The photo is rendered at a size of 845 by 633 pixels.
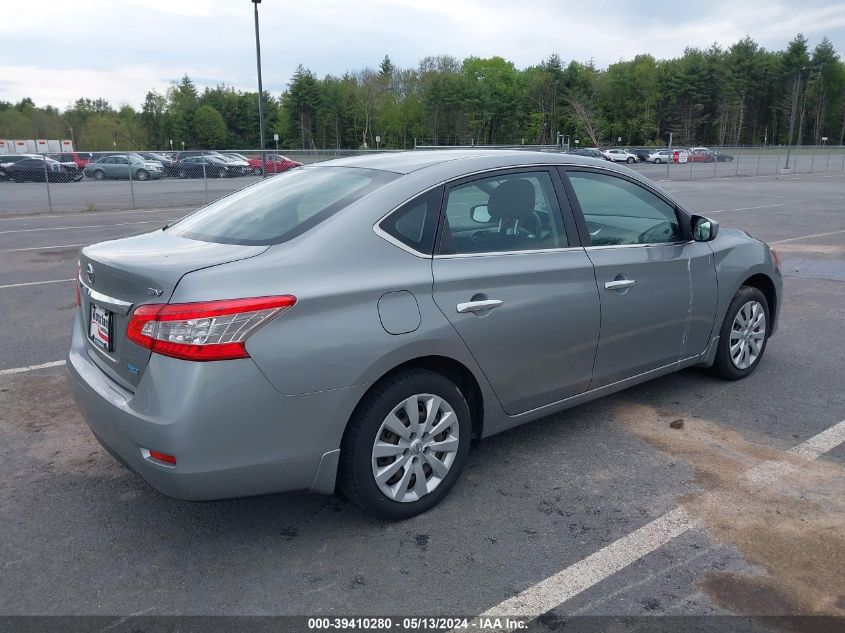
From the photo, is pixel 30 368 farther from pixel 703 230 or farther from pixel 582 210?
pixel 703 230

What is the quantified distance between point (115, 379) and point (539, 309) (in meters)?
2.01

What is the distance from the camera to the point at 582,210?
13.4ft

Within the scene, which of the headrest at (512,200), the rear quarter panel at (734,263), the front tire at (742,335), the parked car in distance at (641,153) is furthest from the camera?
the parked car in distance at (641,153)

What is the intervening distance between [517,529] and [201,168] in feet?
80.0

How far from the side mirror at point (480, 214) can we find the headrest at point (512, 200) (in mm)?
25

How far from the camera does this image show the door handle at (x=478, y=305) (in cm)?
336

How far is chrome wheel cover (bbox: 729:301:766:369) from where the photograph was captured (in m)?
5.09

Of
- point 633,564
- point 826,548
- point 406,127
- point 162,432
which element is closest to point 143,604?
point 162,432

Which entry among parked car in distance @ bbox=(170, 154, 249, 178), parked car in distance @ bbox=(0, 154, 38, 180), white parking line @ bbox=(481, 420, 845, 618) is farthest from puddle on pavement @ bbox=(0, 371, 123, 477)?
parked car in distance @ bbox=(0, 154, 38, 180)

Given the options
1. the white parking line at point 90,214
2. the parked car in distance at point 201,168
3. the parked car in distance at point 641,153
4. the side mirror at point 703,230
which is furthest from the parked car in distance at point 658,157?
→ the side mirror at point 703,230

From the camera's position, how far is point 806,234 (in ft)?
44.7

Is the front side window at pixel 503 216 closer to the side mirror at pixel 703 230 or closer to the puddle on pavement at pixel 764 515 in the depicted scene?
the side mirror at pixel 703 230

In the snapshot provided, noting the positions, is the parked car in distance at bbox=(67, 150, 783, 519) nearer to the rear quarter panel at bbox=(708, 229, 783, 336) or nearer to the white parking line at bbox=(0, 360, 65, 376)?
the rear quarter panel at bbox=(708, 229, 783, 336)

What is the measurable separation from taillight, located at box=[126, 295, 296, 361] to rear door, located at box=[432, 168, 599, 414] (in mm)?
852
